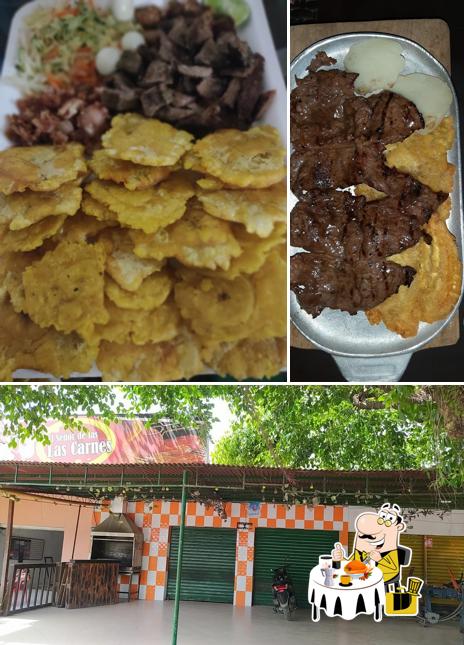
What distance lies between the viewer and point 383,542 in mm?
3383

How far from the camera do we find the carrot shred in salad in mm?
2711

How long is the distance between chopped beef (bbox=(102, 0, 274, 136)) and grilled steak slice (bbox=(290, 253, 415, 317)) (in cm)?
68

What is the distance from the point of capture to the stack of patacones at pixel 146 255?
263 centimetres

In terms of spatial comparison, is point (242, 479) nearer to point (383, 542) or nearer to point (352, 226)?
point (383, 542)

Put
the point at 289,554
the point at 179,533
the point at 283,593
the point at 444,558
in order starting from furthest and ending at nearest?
the point at 289,554 < the point at 444,558 < the point at 179,533 < the point at 283,593

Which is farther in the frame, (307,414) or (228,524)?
(228,524)

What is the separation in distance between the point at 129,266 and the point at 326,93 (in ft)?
4.06

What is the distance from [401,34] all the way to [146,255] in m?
1.63

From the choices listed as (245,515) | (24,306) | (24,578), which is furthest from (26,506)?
(24,306)

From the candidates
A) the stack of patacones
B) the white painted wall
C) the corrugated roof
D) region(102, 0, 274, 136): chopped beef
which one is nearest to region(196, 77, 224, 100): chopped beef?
region(102, 0, 274, 136): chopped beef

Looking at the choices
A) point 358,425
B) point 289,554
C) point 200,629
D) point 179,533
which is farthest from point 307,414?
point 289,554

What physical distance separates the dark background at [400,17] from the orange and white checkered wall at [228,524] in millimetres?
7923

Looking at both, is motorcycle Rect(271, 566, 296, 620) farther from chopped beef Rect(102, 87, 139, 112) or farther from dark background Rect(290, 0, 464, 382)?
chopped beef Rect(102, 87, 139, 112)

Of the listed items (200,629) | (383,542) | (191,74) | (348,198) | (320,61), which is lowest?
(200,629)
